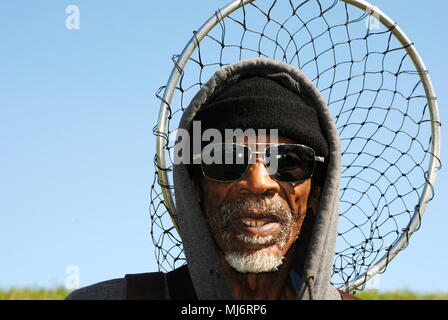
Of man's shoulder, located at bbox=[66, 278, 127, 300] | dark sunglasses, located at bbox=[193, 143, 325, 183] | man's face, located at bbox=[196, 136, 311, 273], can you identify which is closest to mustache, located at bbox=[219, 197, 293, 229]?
man's face, located at bbox=[196, 136, 311, 273]

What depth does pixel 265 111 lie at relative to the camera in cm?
326

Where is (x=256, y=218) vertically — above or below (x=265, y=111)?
below

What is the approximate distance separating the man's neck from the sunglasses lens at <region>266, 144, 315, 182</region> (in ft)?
1.37

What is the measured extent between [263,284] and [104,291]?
2.66ft

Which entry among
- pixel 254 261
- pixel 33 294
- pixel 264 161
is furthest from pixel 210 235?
pixel 33 294

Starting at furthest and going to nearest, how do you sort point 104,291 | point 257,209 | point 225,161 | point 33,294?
1. point 33,294
2. point 104,291
3. point 225,161
4. point 257,209

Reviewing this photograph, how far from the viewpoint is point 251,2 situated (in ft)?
14.8

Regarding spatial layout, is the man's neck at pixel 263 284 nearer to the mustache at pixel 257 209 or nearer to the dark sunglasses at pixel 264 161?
the mustache at pixel 257 209

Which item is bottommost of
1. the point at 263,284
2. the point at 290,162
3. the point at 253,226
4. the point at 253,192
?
the point at 263,284

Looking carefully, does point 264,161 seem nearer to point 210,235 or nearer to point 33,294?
point 210,235

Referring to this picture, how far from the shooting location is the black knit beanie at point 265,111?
3.25 meters

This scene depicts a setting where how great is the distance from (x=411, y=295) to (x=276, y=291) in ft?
14.1
